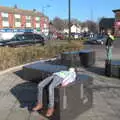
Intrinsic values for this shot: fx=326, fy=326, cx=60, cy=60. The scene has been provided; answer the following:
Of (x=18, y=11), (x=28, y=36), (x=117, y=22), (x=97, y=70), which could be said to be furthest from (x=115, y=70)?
(x=18, y=11)

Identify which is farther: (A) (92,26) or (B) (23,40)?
(A) (92,26)

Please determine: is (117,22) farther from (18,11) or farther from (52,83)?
(52,83)

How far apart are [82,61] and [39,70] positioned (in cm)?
554

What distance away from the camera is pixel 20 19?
94.1 m

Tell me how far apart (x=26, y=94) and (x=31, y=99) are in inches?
25.9

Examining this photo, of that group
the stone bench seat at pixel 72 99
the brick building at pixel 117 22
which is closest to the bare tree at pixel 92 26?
the brick building at pixel 117 22

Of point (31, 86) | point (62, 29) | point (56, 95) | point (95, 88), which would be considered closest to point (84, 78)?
point (56, 95)

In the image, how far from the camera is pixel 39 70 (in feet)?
33.1

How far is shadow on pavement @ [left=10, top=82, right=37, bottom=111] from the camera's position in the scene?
316 inches

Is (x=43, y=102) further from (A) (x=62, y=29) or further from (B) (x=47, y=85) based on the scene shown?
(A) (x=62, y=29)

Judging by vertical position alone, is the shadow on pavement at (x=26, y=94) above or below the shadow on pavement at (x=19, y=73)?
below

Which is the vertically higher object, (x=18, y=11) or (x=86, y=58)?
(x=18, y=11)

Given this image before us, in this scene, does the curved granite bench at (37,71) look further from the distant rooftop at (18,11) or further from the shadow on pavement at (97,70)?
the distant rooftop at (18,11)

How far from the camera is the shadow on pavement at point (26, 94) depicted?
26.4 ft
